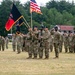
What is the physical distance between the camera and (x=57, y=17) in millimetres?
130625

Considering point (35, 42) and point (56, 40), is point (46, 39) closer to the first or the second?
point (35, 42)

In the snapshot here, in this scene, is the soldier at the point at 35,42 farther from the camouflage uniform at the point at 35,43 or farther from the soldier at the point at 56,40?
the soldier at the point at 56,40

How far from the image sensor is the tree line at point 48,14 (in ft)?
337

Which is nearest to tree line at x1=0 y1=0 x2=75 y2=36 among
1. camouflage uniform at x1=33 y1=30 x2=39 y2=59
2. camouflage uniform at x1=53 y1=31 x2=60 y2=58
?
camouflage uniform at x1=53 y1=31 x2=60 y2=58

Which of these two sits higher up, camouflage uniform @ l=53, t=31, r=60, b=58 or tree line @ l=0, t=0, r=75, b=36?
tree line @ l=0, t=0, r=75, b=36

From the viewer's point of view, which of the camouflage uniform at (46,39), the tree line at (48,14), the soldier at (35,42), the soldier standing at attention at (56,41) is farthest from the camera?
the tree line at (48,14)

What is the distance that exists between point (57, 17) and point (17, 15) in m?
103

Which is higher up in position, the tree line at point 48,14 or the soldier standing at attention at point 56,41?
the tree line at point 48,14

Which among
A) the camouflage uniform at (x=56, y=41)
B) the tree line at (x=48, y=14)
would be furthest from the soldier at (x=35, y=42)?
the tree line at (x=48, y=14)

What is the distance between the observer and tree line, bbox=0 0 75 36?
102688 mm

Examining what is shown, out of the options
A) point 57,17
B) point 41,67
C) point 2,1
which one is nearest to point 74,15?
point 57,17

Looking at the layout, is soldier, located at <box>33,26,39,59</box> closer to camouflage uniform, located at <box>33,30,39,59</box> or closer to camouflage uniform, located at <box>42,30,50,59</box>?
camouflage uniform, located at <box>33,30,39,59</box>

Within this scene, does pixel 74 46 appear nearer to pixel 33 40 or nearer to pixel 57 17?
pixel 33 40

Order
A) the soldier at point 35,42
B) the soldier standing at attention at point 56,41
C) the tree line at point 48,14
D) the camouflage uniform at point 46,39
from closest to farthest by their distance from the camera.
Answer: the camouflage uniform at point 46,39 < the soldier at point 35,42 < the soldier standing at attention at point 56,41 < the tree line at point 48,14
